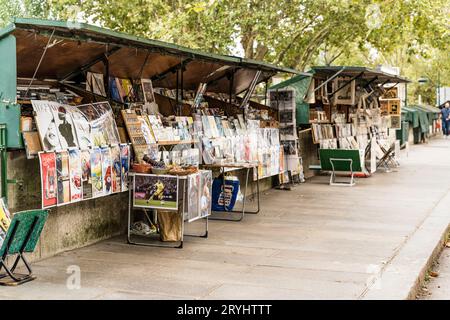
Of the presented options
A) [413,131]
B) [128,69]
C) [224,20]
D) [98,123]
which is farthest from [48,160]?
[413,131]

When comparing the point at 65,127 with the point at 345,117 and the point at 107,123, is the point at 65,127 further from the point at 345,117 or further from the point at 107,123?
the point at 345,117

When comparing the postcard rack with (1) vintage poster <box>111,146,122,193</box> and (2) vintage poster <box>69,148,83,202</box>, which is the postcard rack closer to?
(1) vintage poster <box>111,146,122,193</box>

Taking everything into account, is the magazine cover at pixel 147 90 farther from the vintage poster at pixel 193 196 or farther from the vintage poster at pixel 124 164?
the vintage poster at pixel 193 196

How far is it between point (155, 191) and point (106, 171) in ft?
1.91

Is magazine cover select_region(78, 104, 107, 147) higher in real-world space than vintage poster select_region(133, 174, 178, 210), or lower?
higher

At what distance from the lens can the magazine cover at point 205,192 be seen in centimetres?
855

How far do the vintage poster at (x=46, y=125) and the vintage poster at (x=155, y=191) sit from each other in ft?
4.22

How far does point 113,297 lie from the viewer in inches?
238

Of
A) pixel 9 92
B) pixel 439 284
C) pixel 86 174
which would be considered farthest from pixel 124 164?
pixel 439 284

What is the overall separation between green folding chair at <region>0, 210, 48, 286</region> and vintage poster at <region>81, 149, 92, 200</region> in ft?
3.78

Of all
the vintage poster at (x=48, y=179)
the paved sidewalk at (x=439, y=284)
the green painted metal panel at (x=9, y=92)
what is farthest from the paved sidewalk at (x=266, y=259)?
the green painted metal panel at (x=9, y=92)

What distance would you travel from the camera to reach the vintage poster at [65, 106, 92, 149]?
25.0ft

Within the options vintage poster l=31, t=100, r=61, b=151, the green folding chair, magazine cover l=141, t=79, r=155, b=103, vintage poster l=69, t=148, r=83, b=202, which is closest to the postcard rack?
vintage poster l=69, t=148, r=83, b=202

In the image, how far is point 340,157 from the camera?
15.0 m
